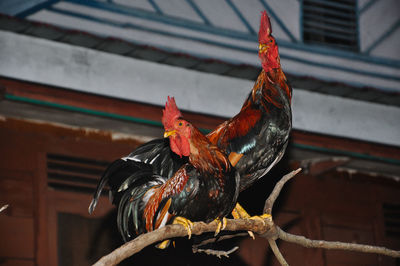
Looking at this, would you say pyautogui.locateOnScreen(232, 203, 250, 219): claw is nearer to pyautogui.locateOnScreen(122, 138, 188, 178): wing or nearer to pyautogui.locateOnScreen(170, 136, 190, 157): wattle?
pyautogui.locateOnScreen(122, 138, 188, 178): wing

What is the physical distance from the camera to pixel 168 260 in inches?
292

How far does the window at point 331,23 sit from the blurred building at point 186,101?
0.02 metres

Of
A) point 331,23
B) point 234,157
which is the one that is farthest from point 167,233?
point 331,23

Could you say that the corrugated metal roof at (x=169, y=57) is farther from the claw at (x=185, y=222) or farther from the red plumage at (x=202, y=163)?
the claw at (x=185, y=222)

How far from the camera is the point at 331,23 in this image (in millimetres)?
8641

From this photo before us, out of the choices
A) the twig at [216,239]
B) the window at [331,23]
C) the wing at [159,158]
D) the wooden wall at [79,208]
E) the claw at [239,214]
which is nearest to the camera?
the twig at [216,239]

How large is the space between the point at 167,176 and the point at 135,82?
78.6 inches

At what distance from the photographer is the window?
8445 millimetres

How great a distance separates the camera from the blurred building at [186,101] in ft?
21.9

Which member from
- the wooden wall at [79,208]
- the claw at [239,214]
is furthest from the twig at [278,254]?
the wooden wall at [79,208]

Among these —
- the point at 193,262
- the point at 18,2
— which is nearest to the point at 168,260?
the point at 193,262

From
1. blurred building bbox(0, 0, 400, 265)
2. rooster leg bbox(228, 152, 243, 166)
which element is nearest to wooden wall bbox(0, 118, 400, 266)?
blurred building bbox(0, 0, 400, 265)

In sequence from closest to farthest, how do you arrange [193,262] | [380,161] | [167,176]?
[167,176] → [193,262] → [380,161]

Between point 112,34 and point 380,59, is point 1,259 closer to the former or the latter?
point 112,34
